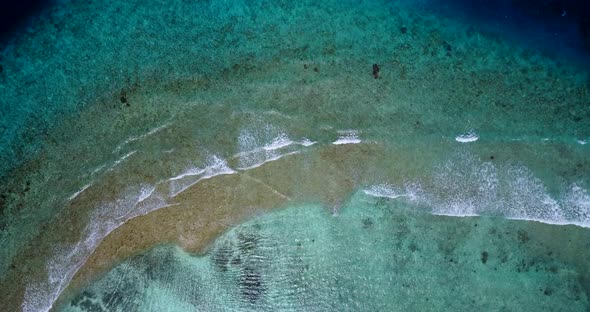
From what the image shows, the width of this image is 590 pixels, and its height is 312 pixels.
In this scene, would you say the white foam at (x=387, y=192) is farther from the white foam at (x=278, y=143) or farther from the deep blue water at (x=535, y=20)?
the deep blue water at (x=535, y=20)

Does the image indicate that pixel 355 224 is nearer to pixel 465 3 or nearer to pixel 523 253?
pixel 523 253

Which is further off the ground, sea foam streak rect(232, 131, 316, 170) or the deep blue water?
the deep blue water

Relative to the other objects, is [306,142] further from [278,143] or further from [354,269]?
[354,269]

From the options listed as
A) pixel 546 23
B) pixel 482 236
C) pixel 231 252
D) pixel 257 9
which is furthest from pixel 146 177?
pixel 546 23

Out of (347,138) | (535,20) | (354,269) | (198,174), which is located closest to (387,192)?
(347,138)

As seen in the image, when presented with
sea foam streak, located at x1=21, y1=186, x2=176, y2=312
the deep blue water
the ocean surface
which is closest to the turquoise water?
the ocean surface

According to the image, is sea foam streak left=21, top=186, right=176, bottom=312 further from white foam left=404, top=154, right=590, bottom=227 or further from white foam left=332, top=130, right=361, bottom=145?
white foam left=404, top=154, right=590, bottom=227

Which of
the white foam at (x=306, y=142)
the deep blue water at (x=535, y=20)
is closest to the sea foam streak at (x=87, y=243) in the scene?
the white foam at (x=306, y=142)
